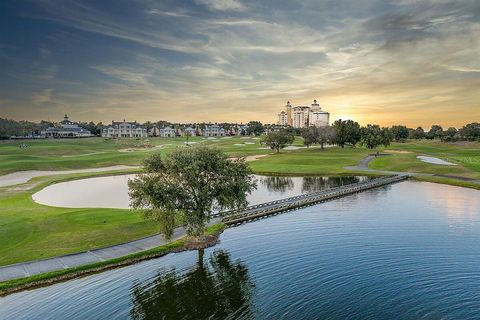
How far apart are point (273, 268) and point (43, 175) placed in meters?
91.8

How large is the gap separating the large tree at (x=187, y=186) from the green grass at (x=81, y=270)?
5.76 ft

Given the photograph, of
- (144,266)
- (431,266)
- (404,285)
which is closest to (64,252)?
(144,266)

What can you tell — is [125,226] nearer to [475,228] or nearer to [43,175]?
[475,228]

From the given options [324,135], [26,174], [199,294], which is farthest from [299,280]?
[324,135]

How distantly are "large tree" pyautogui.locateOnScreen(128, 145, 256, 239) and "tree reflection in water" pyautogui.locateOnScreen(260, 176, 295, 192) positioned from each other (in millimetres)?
40246

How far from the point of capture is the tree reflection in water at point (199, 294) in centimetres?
2780

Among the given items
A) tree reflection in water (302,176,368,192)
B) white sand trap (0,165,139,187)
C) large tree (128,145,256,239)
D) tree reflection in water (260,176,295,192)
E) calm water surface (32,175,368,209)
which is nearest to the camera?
large tree (128,145,256,239)

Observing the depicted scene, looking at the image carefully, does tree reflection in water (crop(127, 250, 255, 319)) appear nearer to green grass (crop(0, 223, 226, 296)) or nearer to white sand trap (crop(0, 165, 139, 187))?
green grass (crop(0, 223, 226, 296))

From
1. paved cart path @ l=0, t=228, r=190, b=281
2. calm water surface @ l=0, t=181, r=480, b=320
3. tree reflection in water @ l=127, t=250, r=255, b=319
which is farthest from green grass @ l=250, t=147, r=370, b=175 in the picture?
tree reflection in water @ l=127, t=250, r=255, b=319

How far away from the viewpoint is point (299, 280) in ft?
108

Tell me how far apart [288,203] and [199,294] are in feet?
116

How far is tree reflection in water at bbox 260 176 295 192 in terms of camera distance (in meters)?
84.2

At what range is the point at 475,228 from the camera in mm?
46906

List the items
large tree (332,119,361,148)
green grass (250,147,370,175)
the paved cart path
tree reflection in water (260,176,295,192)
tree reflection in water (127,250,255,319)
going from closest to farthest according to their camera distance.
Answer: tree reflection in water (127,250,255,319)
the paved cart path
tree reflection in water (260,176,295,192)
green grass (250,147,370,175)
large tree (332,119,361,148)
